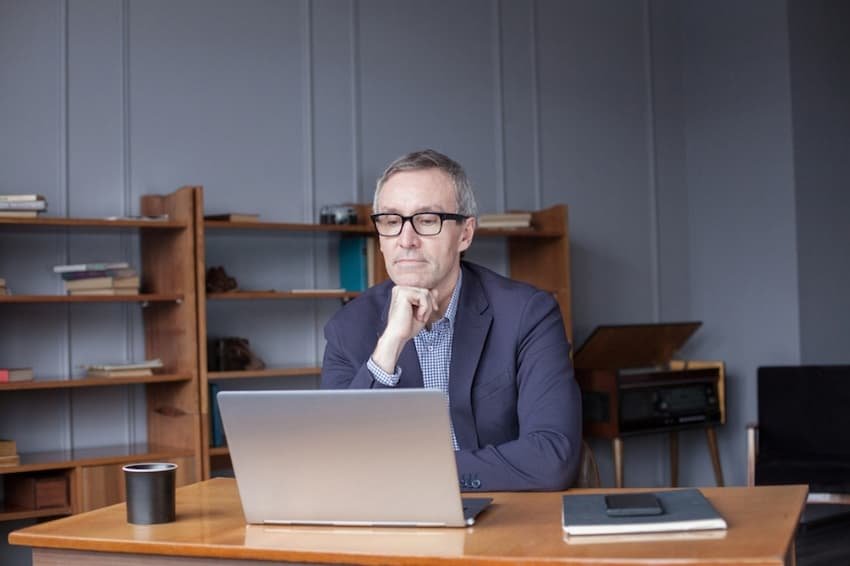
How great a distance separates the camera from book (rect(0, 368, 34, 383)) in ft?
14.3

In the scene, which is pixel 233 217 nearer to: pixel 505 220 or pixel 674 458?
pixel 505 220

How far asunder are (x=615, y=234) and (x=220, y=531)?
5351 millimetres

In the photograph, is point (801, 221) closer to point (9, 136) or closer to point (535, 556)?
point (9, 136)

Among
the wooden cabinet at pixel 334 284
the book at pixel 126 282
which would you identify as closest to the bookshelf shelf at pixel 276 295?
the wooden cabinet at pixel 334 284

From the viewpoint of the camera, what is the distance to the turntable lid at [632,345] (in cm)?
607

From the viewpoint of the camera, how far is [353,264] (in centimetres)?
542

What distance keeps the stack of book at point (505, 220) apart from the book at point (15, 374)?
7.98 feet

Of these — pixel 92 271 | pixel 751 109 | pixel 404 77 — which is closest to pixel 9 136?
pixel 92 271

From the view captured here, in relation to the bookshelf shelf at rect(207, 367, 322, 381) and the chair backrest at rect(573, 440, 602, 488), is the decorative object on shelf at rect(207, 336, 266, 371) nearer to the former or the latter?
the bookshelf shelf at rect(207, 367, 322, 381)

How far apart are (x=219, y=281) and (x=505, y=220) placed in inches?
65.4

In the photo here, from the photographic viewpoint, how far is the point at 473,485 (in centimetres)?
220

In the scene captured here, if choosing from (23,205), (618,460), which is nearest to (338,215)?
(23,205)

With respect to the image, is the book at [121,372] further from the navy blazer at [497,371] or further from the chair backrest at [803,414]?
the chair backrest at [803,414]

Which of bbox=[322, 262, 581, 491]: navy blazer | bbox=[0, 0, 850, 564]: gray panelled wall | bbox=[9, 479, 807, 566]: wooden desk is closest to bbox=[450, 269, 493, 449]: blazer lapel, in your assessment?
bbox=[322, 262, 581, 491]: navy blazer
